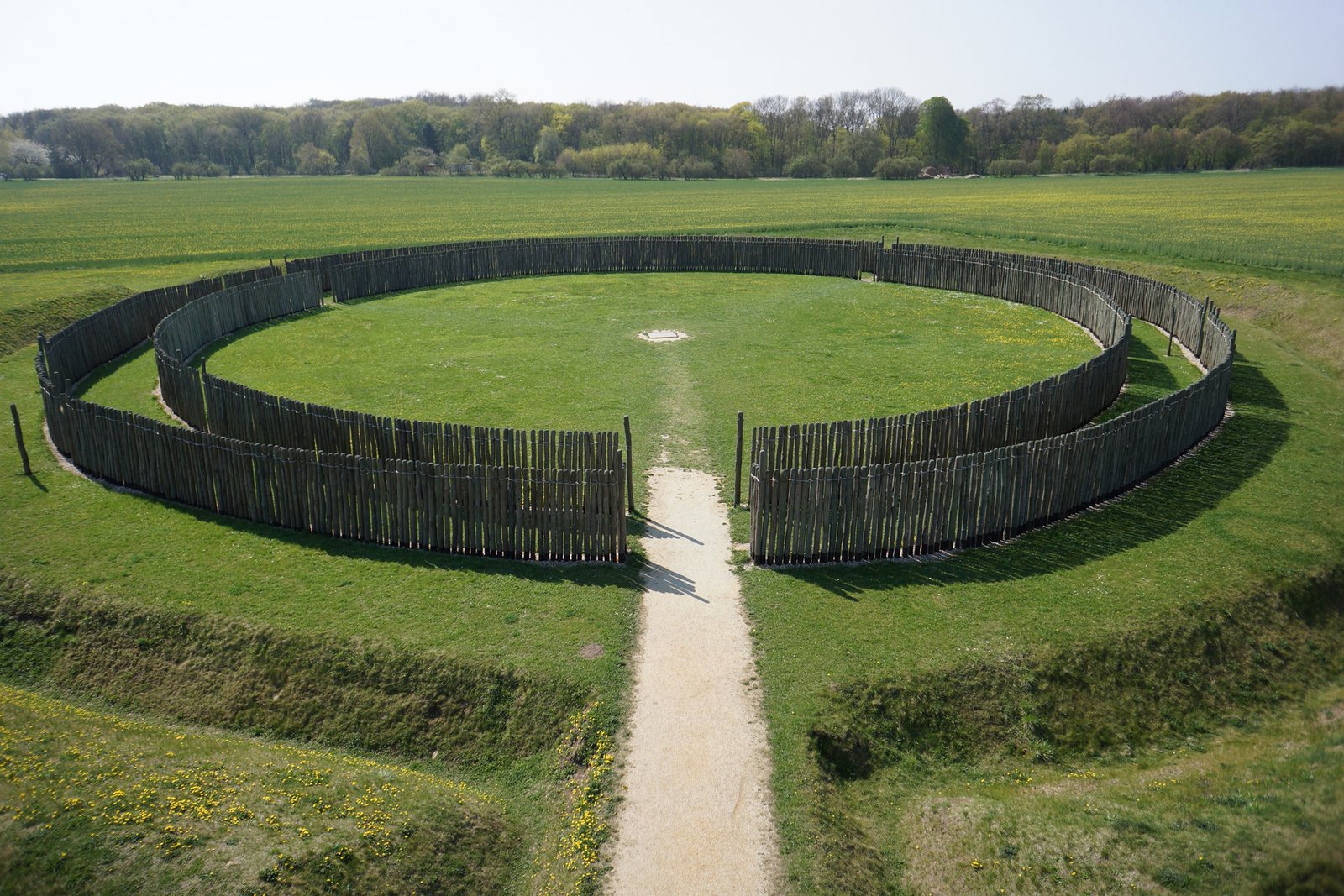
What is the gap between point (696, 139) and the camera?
130 metres

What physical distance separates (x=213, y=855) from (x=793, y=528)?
8.45 metres

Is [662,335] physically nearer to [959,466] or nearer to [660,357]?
[660,357]

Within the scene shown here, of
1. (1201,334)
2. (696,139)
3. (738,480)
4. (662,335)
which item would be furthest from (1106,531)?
(696,139)

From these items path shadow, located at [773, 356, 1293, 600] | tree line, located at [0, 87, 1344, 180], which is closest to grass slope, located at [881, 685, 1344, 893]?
path shadow, located at [773, 356, 1293, 600]

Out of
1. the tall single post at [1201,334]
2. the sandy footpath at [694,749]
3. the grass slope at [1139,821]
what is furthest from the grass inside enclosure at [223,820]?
the tall single post at [1201,334]

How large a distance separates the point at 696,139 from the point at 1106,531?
12486cm

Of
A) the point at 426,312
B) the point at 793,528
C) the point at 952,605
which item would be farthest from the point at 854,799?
the point at 426,312

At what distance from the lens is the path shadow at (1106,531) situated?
1316 centimetres

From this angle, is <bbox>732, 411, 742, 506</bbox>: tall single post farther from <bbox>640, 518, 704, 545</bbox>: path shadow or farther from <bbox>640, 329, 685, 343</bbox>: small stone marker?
<bbox>640, 329, 685, 343</bbox>: small stone marker

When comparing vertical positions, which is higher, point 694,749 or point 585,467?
point 585,467

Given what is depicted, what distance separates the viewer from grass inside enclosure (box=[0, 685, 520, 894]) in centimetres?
796

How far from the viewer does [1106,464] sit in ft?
50.4

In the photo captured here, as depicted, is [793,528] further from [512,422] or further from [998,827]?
[512,422]

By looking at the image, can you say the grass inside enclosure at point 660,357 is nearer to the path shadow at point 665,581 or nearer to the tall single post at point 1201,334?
the tall single post at point 1201,334
